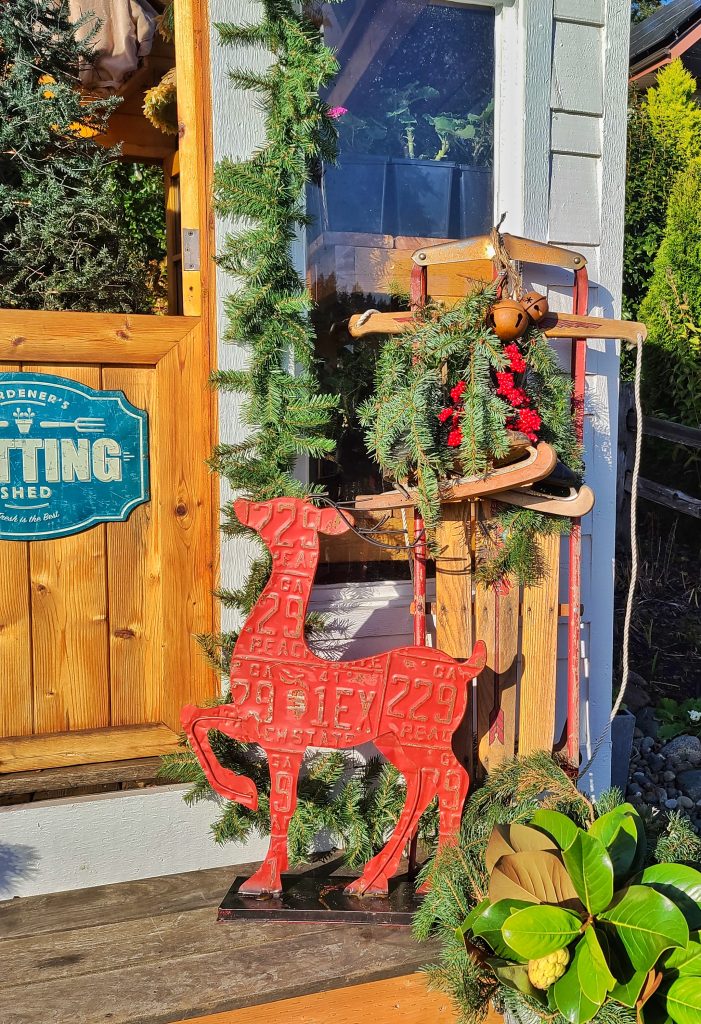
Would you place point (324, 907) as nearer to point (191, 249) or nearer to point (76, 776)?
point (76, 776)

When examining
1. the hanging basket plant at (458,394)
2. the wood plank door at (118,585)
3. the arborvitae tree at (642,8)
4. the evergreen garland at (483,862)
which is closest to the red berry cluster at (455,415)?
the hanging basket plant at (458,394)

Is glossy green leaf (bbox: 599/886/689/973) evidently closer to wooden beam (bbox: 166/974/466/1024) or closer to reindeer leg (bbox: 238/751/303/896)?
wooden beam (bbox: 166/974/466/1024)

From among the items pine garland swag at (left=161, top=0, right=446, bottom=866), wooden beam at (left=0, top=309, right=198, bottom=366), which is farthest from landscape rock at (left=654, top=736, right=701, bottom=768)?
wooden beam at (left=0, top=309, right=198, bottom=366)

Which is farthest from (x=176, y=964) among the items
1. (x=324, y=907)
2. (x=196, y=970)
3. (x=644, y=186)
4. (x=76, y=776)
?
(x=644, y=186)

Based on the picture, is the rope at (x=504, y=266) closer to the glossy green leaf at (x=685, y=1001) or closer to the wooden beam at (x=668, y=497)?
the glossy green leaf at (x=685, y=1001)

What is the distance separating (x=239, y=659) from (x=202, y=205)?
1.36 metres

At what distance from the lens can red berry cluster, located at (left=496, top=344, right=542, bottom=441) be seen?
2.18 m

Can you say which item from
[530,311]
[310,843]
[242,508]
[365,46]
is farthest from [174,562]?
[365,46]

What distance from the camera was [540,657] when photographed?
99.0 inches

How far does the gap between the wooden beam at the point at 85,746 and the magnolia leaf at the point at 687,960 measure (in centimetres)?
149

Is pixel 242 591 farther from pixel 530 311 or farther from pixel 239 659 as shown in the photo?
pixel 530 311

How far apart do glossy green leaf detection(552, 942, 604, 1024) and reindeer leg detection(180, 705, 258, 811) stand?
0.91 metres

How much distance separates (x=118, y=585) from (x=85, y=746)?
1.56 feet

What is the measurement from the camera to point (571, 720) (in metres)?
2.55
